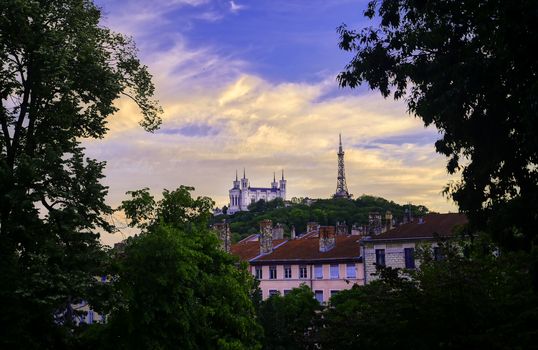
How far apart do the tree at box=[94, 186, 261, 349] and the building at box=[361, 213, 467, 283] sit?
30.4 m

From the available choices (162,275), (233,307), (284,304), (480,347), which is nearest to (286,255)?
(284,304)

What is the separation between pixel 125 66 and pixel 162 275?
845 cm

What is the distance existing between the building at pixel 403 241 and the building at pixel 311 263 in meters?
4.16

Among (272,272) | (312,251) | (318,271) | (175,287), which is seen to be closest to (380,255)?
(318,271)

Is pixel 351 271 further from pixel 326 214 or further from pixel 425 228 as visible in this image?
pixel 326 214

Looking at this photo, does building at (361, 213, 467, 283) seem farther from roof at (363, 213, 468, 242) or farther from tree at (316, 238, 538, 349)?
tree at (316, 238, 538, 349)

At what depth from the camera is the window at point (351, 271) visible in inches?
2594

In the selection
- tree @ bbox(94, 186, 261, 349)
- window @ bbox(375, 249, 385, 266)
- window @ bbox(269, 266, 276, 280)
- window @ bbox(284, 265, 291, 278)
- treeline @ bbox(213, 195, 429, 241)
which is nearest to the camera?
tree @ bbox(94, 186, 261, 349)

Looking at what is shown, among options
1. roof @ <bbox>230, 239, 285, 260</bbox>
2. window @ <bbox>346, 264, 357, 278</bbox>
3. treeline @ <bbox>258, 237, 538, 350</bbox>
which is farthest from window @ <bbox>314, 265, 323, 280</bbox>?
treeline @ <bbox>258, 237, 538, 350</bbox>

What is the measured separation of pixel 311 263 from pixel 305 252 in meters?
2.40

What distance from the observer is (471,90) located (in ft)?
64.6

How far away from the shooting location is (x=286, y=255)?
238ft

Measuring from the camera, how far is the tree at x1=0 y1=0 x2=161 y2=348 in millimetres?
21938

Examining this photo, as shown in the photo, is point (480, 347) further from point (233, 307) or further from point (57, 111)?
point (57, 111)
